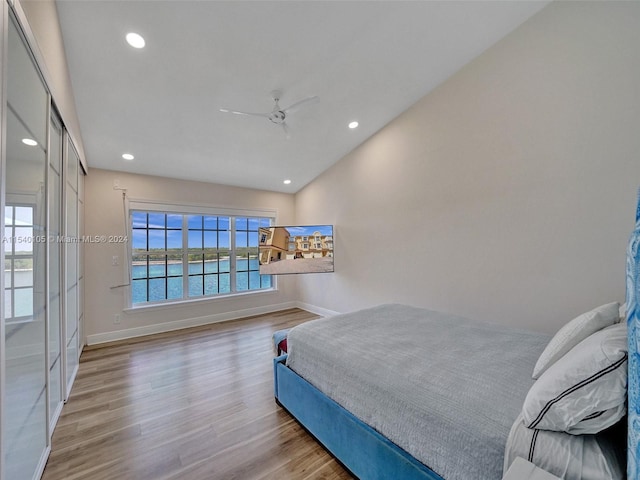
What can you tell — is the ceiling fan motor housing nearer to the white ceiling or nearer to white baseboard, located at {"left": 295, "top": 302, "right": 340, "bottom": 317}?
the white ceiling

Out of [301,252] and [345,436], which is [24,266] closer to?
[345,436]

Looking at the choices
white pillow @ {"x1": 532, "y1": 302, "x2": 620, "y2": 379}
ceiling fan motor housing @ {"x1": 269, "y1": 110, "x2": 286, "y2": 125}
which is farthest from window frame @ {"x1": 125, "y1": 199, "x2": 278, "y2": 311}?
white pillow @ {"x1": 532, "y1": 302, "x2": 620, "y2": 379}

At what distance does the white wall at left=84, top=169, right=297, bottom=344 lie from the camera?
3.65 m

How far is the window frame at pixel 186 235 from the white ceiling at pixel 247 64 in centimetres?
67

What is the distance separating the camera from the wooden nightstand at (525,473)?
80 cm

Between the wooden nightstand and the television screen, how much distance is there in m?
3.80

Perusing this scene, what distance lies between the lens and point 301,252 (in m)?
4.66

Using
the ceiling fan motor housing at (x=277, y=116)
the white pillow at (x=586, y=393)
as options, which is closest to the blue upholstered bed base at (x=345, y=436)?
the white pillow at (x=586, y=393)

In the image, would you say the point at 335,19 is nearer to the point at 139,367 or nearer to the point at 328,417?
the point at 328,417

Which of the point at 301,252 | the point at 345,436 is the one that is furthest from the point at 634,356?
the point at 301,252

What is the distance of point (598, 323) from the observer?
130 cm

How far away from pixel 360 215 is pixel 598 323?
318cm

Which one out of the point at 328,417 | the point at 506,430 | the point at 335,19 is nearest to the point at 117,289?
the point at 328,417

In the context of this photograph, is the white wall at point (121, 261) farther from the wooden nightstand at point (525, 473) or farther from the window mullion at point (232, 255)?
the wooden nightstand at point (525, 473)
